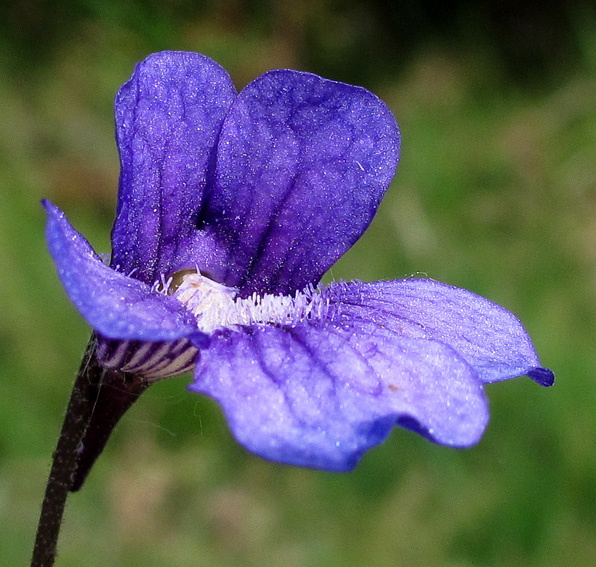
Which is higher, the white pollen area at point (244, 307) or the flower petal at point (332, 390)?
the flower petal at point (332, 390)

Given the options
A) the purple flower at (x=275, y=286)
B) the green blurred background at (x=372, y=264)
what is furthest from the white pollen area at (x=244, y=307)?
the green blurred background at (x=372, y=264)

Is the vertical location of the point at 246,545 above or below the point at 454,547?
below

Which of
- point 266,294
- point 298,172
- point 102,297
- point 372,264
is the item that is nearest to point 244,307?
point 266,294

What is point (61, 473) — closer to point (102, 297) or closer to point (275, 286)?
point (102, 297)

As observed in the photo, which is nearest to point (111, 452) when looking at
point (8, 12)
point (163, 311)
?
point (163, 311)

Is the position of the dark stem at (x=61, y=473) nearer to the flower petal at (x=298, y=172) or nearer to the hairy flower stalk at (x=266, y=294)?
the hairy flower stalk at (x=266, y=294)

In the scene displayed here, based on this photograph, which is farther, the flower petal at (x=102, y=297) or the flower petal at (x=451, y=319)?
the flower petal at (x=451, y=319)

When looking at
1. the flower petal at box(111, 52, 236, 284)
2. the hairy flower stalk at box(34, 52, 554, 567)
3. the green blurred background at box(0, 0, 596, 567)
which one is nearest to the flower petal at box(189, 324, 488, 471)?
the hairy flower stalk at box(34, 52, 554, 567)

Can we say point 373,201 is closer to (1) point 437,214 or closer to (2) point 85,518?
(2) point 85,518
